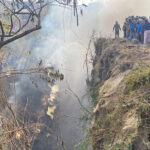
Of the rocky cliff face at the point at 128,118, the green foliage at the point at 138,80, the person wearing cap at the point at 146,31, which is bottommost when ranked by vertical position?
the rocky cliff face at the point at 128,118

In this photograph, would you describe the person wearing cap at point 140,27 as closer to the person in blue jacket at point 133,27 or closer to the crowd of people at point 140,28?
the crowd of people at point 140,28

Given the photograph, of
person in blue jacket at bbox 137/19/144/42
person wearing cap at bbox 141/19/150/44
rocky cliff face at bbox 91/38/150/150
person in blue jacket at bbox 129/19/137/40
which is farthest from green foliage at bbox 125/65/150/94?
person in blue jacket at bbox 129/19/137/40

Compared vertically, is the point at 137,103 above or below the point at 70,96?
above

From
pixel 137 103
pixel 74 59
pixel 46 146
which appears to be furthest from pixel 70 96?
pixel 137 103

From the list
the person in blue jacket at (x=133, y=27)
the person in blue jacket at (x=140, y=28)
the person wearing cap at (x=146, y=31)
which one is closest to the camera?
the person wearing cap at (x=146, y=31)

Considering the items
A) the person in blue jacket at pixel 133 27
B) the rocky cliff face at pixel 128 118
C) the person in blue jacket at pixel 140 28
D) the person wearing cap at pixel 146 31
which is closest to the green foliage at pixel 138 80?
the rocky cliff face at pixel 128 118

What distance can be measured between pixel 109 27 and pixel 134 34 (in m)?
16.1

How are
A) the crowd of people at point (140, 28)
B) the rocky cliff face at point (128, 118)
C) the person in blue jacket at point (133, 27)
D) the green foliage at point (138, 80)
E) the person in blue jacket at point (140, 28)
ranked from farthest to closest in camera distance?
1. the person in blue jacket at point (133, 27)
2. the person in blue jacket at point (140, 28)
3. the crowd of people at point (140, 28)
4. the green foliage at point (138, 80)
5. the rocky cliff face at point (128, 118)

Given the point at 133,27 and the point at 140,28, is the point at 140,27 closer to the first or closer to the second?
the point at 140,28

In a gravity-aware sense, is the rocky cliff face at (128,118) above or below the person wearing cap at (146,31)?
below

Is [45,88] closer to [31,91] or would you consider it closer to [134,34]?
[31,91]

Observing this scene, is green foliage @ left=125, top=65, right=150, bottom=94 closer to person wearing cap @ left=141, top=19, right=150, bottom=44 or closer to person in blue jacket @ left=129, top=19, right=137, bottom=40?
person wearing cap @ left=141, top=19, right=150, bottom=44

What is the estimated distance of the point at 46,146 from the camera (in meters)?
17.4

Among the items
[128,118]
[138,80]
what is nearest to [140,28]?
[138,80]
